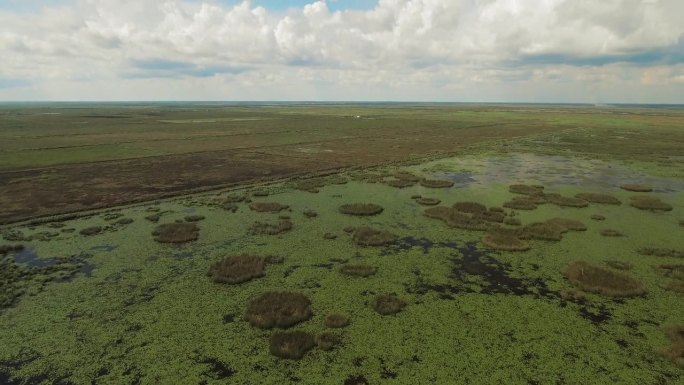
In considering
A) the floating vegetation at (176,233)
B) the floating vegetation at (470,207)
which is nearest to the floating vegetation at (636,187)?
the floating vegetation at (470,207)

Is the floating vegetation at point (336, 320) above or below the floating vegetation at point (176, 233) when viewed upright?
below

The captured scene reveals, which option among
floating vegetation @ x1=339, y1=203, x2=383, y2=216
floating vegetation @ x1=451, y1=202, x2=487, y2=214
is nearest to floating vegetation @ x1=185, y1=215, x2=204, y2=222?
floating vegetation @ x1=339, y1=203, x2=383, y2=216

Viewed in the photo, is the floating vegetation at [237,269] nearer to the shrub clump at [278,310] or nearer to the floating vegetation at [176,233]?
the shrub clump at [278,310]

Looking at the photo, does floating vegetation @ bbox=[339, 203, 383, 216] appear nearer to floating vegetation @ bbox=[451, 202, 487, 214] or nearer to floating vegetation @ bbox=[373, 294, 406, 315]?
floating vegetation @ bbox=[451, 202, 487, 214]

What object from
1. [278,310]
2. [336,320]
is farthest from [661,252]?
[278,310]

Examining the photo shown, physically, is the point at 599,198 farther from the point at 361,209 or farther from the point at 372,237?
the point at 372,237

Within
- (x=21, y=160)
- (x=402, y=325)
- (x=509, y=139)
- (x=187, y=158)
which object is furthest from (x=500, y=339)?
(x=509, y=139)

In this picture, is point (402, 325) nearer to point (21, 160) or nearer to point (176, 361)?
point (176, 361)
